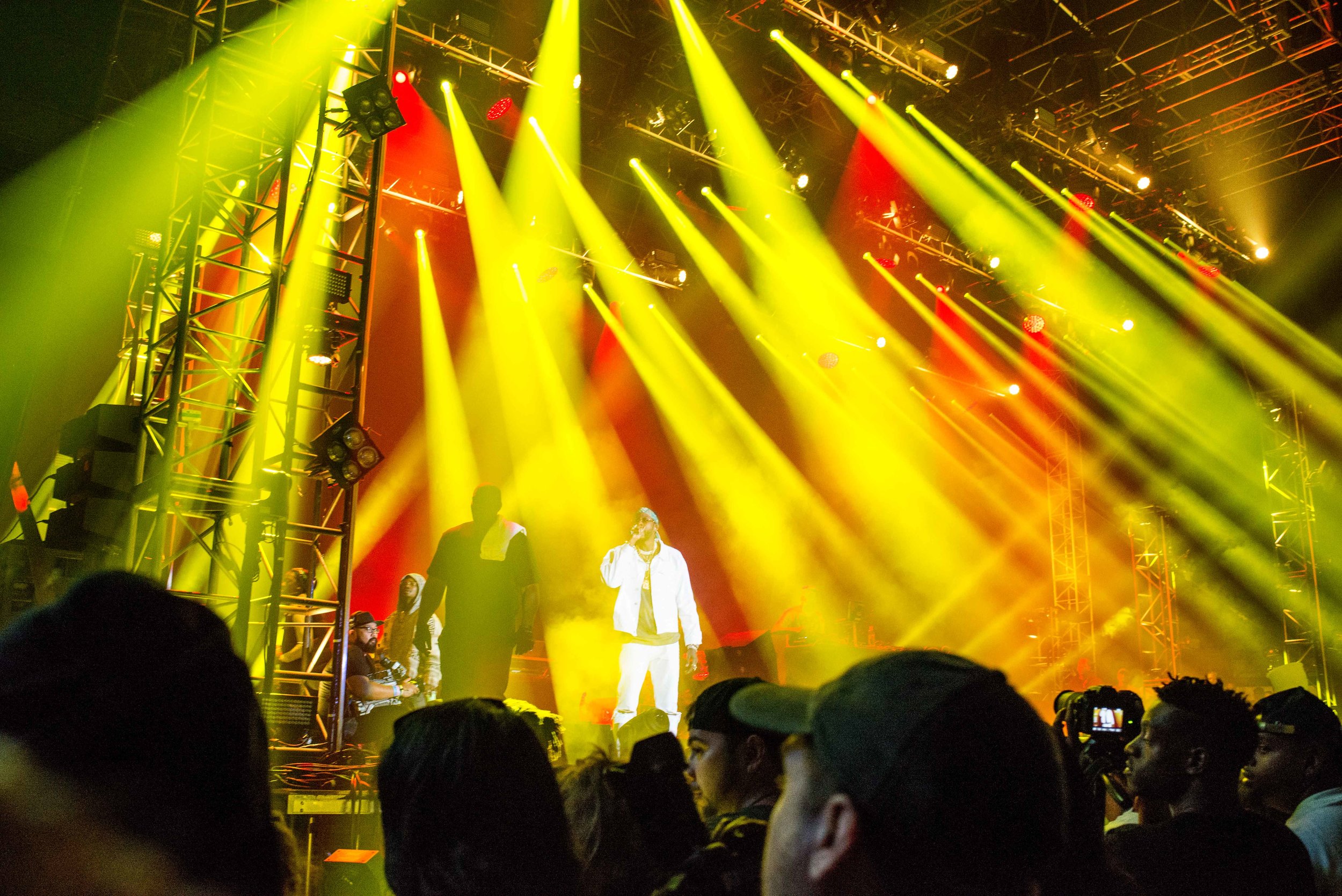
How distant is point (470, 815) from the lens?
5.14 ft

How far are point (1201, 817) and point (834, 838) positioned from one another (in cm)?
215

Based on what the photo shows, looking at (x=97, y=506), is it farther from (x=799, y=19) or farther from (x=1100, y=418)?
(x=1100, y=418)

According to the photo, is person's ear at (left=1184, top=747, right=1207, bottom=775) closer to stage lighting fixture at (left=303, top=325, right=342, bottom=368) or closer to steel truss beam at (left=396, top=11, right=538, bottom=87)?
stage lighting fixture at (left=303, top=325, right=342, bottom=368)

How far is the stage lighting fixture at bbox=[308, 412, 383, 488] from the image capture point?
652 cm

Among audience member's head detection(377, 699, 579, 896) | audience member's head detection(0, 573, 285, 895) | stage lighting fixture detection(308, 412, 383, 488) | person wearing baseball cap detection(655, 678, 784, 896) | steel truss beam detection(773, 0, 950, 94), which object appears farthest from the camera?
steel truss beam detection(773, 0, 950, 94)

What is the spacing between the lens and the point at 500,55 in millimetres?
9945

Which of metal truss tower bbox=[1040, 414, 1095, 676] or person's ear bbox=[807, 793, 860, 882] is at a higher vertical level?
metal truss tower bbox=[1040, 414, 1095, 676]

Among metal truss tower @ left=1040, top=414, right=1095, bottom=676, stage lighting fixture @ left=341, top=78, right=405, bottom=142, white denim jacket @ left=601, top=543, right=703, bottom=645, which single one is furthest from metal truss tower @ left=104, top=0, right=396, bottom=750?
metal truss tower @ left=1040, top=414, right=1095, bottom=676

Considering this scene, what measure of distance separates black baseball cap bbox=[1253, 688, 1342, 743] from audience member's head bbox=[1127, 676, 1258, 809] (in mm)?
580

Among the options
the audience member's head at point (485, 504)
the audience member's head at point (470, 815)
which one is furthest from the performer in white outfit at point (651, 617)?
the audience member's head at point (470, 815)

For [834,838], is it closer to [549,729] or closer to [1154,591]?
[549,729]

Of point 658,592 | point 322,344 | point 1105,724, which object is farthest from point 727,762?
point 322,344

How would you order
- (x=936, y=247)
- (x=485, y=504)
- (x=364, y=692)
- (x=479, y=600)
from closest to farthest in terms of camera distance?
(x=485, y=504) < (x=479, y=600) < (x=364, y=692) < (x=936, y=247)

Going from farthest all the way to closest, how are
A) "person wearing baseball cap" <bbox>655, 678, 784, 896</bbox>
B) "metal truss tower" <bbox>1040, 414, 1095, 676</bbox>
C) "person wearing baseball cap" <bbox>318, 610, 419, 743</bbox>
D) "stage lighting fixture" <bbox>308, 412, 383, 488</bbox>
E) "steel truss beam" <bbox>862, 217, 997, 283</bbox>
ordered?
"metal truss tower" <bbox>1040, 414, 1095, 676</bbox> < "steel truss beam" <bbox>862, 217, 997, 283</bbox> < "person wearing baseball cap" <bbox>318, 610, 419, 743</bbox> < "stage lighting fixture" <bbox>308, 412, 383, 488</bbox> < "person wearing baseball cap" <bbox>655, 678, 784, 896</bbox>
